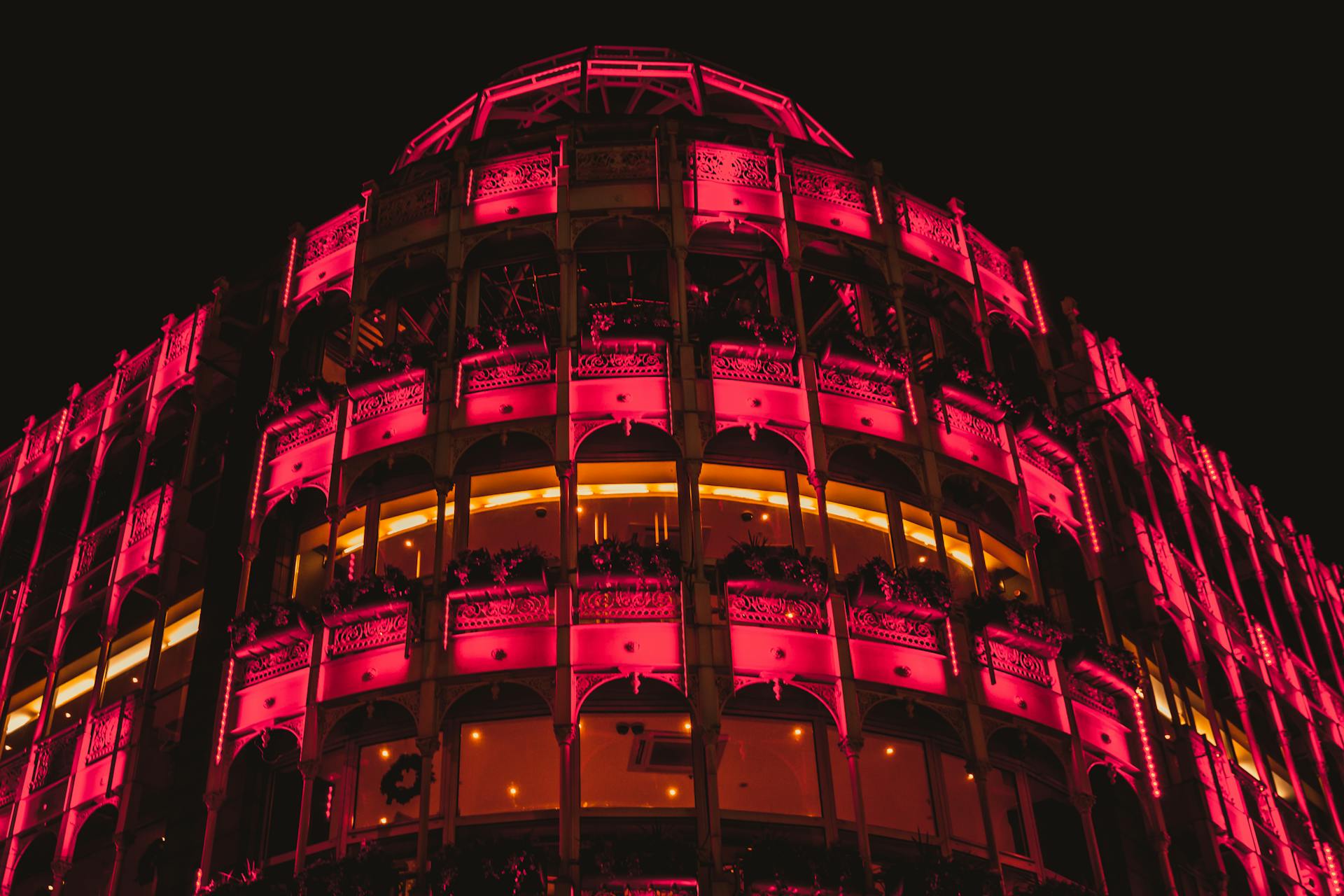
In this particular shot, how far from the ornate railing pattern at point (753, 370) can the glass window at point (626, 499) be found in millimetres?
1960

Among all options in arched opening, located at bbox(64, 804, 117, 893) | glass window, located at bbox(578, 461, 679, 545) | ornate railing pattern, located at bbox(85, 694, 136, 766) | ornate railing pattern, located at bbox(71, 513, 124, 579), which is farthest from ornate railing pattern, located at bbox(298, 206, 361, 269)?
arched opening, located at bbox(64, 804, 117, 893)

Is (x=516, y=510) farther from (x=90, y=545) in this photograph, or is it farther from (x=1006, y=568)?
(x=90, y=545)

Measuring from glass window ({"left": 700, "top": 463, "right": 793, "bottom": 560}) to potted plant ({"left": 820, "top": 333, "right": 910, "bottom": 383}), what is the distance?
2408 millimetres

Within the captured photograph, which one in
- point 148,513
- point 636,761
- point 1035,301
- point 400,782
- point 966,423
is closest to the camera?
point 636,761

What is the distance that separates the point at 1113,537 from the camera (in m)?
32.1

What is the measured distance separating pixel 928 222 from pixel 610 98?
407 inches

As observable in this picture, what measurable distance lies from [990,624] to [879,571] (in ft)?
7.87

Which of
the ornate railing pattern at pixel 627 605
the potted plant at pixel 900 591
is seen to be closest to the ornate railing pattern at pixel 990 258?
the potted plant at pixel 900 591

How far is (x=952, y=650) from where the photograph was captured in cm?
2444

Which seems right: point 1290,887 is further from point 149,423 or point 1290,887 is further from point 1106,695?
point 149,423

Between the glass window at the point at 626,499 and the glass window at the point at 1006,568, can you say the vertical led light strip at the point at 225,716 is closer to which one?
the glass window at the point at 626,499

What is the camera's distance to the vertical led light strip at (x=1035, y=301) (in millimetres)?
32438

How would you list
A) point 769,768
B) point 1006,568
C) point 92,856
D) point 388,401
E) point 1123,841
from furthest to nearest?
point 92,856 → point 1006,568 → point 388,401 → point 1123,841 → point 769,768

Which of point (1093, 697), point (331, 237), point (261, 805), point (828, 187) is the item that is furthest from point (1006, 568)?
point (331, 237)
